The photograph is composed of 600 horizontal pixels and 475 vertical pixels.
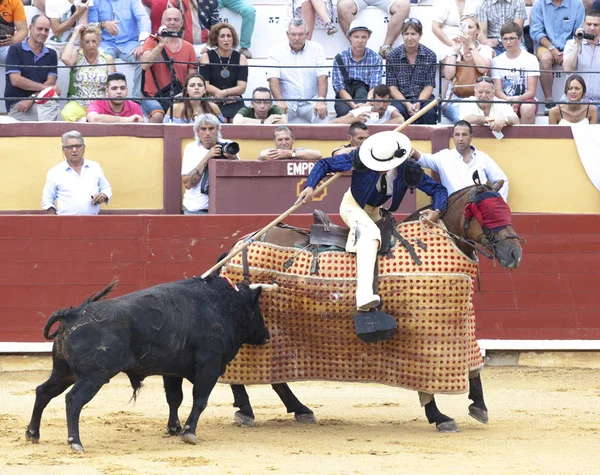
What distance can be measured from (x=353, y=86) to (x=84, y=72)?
8.25 feet

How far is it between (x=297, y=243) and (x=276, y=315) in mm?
453

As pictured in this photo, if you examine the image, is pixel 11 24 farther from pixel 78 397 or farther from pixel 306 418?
pixel 78 397

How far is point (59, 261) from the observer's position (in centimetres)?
962

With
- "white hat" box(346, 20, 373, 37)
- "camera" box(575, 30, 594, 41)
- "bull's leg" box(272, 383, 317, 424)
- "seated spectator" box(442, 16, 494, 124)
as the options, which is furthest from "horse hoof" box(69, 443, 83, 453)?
"camera" box(575, 30, 594, 41)

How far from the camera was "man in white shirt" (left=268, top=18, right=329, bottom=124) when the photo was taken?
11039 millimetres

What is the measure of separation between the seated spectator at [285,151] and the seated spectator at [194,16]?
1.78m

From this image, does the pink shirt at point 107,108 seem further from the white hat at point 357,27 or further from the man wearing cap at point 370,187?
the man wearing cap at point 370,187

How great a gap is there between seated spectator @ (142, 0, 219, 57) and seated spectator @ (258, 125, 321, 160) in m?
1.78

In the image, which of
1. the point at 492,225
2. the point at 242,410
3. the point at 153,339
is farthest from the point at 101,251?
the point at 492,225

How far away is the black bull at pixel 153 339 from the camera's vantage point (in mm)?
5980

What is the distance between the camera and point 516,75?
11.2 metres

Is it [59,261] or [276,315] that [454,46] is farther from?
[276,315]

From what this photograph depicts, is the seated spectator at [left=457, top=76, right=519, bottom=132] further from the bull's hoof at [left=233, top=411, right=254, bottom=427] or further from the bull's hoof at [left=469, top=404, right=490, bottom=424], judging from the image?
the bull's hoof at [left=233, top=411, right=254, bottom=427]

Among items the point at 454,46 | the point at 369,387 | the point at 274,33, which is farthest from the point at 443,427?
Answer: the point at 274,33
